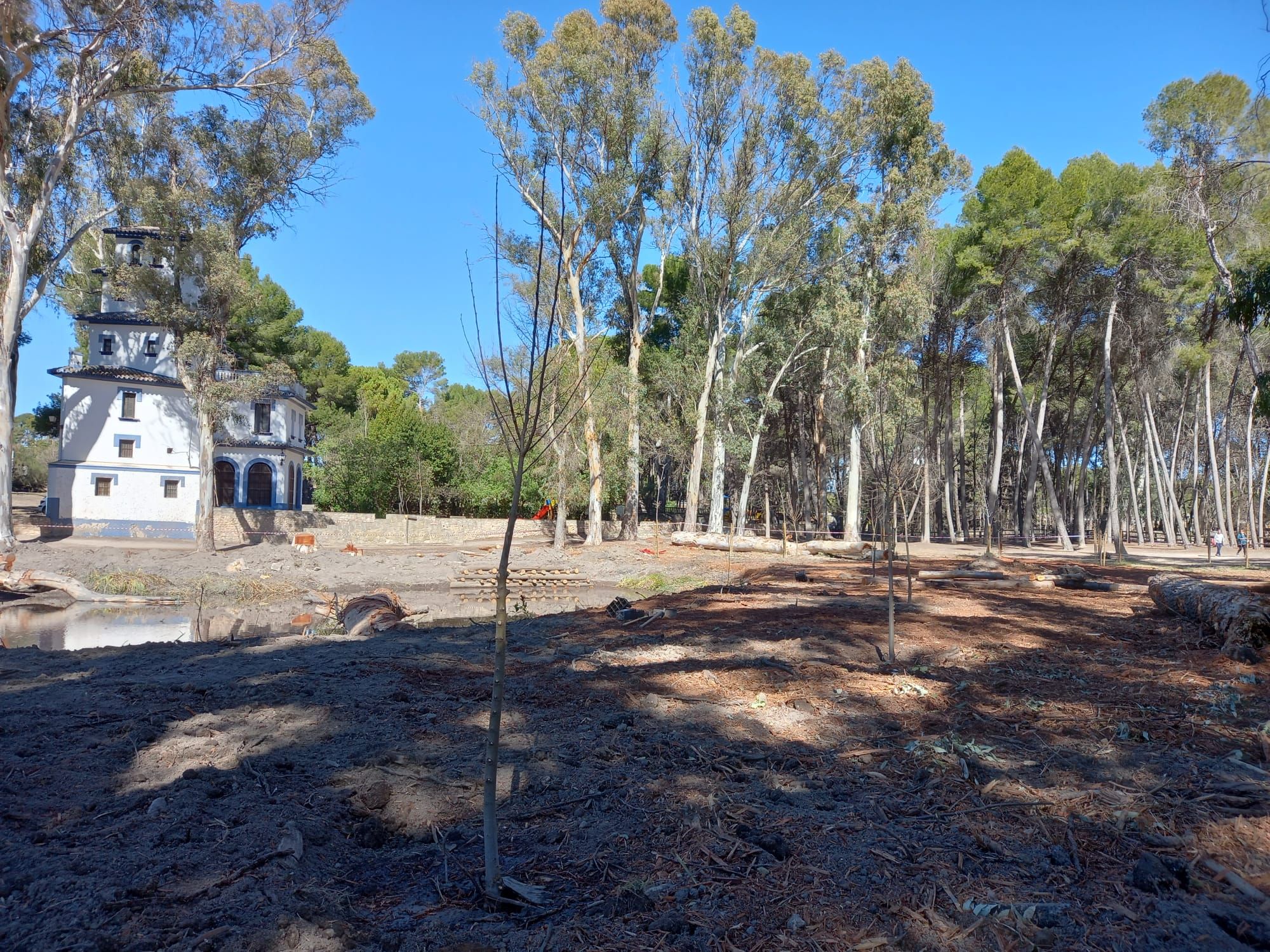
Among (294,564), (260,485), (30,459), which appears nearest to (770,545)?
(294,564)

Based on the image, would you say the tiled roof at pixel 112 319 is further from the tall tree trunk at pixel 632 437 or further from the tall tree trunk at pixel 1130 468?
the tall tree trunk at pixel 1130 468

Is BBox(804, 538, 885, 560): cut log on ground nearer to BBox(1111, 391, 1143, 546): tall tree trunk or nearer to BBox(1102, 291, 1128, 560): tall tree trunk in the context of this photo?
BBox(1102, 291, 1128, 560): tall tree trunk

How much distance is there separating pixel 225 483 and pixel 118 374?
614 centimetres

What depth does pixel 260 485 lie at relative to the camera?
33938 mm

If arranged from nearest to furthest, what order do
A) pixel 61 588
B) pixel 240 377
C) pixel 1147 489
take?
pixel 61 588 < pixel 240 377 < pixel 1147 489

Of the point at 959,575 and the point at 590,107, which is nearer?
the point at 959,575

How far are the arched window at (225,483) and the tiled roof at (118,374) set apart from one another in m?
4.19

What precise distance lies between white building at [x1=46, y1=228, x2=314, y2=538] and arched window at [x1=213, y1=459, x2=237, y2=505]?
9cm

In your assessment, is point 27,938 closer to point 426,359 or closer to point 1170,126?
point 1170,126

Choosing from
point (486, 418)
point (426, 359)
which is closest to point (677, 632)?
point (486, 418)

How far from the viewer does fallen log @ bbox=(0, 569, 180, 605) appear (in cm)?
1559

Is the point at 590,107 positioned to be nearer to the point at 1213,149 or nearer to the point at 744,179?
the point at 744,179

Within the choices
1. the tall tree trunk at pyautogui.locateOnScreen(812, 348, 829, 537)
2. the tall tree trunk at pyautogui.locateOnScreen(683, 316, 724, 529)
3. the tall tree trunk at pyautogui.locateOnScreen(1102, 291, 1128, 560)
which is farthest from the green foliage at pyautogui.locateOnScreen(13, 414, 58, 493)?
the tall tree trunk at pyautogui.locateOnScreen(1102, 291, 1128, 560)

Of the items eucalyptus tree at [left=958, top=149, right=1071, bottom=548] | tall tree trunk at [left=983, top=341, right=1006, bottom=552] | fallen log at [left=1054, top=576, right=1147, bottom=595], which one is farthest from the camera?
tall tree trunk at [left=983, top=341, right=1006, bottom=552]
